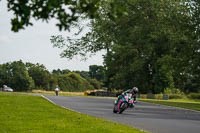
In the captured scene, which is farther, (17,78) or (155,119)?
(17,78)

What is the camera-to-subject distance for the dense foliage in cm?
3669

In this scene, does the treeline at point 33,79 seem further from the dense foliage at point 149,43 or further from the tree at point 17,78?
the dense foliage at point 149,43

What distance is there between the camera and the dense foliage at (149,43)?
36.7m

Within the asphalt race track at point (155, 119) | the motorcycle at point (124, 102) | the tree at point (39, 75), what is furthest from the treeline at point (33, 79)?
the motorcycle at point (124, 102)

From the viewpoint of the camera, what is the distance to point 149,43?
49.4 metres

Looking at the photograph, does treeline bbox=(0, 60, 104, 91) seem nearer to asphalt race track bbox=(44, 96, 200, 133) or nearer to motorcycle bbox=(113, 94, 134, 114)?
asphalt race track bbox=(44, 96, 200, 133)

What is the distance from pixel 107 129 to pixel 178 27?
1112 inches

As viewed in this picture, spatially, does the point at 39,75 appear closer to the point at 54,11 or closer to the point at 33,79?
the point at 33,79

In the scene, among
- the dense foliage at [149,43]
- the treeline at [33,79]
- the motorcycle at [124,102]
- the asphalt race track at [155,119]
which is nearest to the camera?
the asphalt race track at [155,119]

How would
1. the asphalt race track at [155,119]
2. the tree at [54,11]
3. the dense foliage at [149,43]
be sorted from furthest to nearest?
1. the dense foliage at [149,43]
2. the asphalt race track at [155,119]
3. the tree at [54,11]

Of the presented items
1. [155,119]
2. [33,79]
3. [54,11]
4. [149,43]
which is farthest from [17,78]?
[54,11]

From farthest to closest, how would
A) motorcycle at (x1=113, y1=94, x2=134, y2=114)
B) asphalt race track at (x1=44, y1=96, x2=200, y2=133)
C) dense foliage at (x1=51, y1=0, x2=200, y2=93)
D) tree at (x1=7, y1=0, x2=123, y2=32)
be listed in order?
dense foliage at (x1=51, y1=0, x2=200, y2=93), motorcycle at (x1=113, y1=94, x2=134, y2=114), asphalt race track at (x1=44, y1=96, x2=200, y2=133), tree at (x1=7, y1=0, x2=123, y2=32)

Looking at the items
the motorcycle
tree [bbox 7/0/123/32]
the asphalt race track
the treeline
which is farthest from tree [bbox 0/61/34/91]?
tree [bbox 7/0/123/32]

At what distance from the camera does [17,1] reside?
16.4 ft
